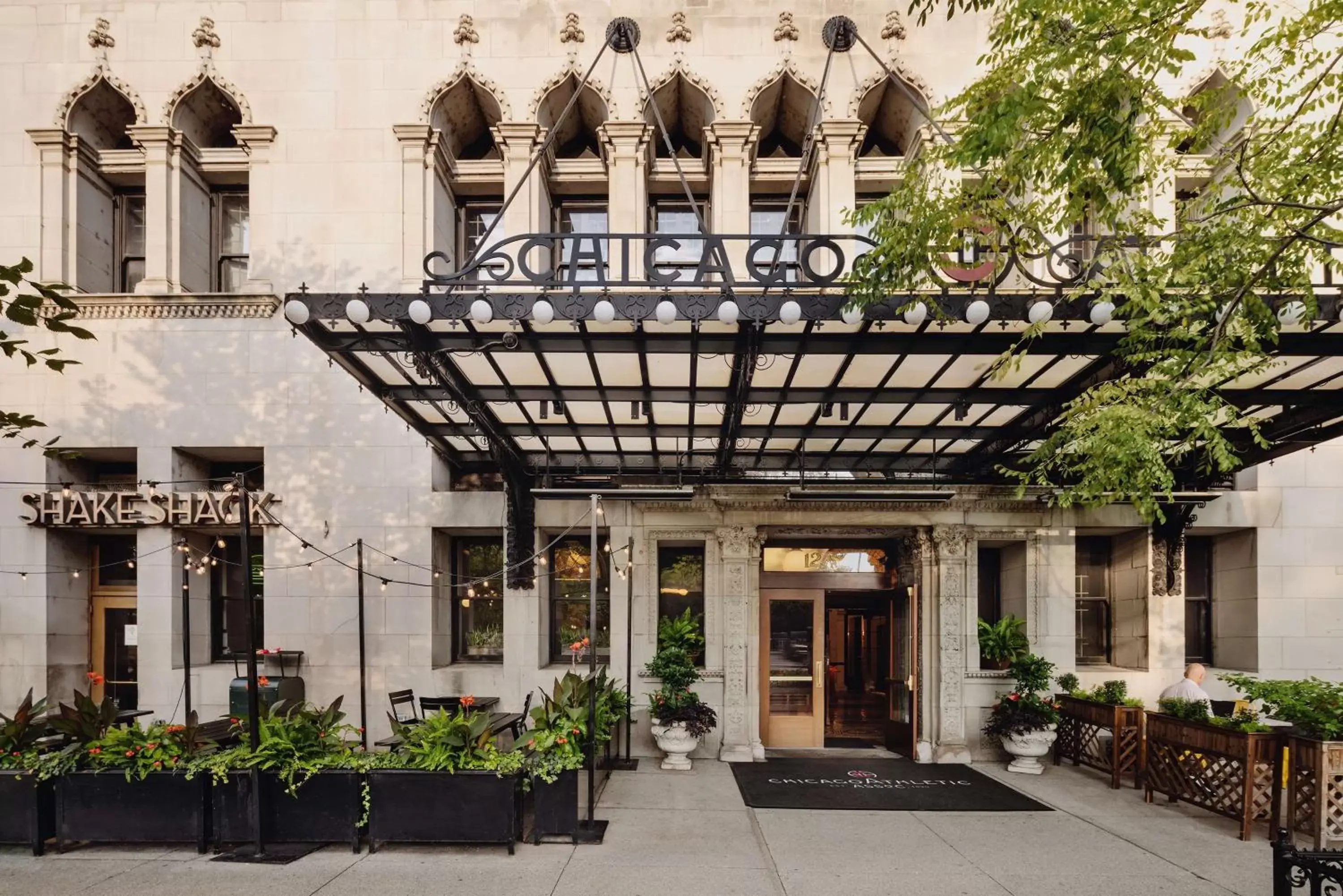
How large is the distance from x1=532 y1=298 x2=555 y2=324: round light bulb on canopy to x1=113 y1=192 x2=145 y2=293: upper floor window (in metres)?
11.1

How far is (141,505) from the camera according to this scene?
40.8ft

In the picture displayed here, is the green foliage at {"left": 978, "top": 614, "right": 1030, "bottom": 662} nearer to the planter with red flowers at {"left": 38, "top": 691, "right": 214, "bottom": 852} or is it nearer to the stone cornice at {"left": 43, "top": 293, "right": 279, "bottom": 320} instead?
the planter with red flowers at {"left": 38, "top": 691, "right": 214, "bottom": 852}

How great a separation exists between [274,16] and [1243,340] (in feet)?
48.2

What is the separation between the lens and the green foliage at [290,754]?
24.7 feet

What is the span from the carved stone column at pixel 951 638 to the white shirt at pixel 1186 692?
283 centimetres

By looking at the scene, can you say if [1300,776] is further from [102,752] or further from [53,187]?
A: [53,187]

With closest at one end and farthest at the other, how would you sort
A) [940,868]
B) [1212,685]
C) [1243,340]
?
[1243,340] → [940,868] → [1212,685]

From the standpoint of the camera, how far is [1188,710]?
30.7 feet

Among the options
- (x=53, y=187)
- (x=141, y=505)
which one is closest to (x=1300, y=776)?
(x=141, y=505)

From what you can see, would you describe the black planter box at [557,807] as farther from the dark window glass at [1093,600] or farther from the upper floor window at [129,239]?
the upper floor window at [129,239]

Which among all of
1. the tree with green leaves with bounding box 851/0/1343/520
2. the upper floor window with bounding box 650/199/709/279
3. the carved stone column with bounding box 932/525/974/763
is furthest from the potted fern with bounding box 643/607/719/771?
the upper floor window with bounding box 650/199/709/279

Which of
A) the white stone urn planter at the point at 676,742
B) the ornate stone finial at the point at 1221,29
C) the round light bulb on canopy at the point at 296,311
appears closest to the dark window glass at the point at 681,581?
the white stone urn planter at the point at 676,742

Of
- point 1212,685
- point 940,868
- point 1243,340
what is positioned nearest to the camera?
point 1243,340

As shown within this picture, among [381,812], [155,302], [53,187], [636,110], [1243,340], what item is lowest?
[381,812]
